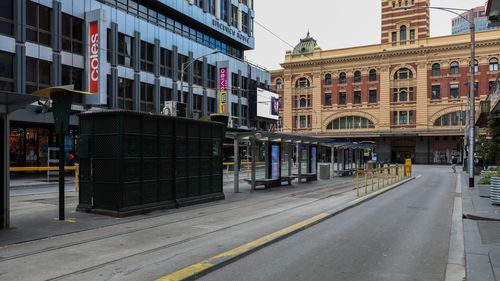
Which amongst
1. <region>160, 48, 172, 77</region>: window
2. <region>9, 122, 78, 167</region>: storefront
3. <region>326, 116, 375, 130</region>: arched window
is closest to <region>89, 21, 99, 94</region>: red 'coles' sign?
<region>9, 122, 78, 167</region>: storefront

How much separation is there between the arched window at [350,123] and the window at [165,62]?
1729 inches

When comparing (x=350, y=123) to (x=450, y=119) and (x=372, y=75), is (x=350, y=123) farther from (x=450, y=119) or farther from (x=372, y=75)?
(x=450, y=119)

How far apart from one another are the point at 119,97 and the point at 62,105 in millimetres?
22319

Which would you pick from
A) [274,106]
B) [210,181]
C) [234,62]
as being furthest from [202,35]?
[210,181]

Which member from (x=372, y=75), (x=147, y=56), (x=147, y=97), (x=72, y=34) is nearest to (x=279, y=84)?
(x=372, y=75)

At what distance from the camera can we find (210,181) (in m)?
15.6

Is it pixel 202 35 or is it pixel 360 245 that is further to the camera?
pixel 202 35

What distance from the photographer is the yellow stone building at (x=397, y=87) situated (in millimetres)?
67312

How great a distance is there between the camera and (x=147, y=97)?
36094 mm

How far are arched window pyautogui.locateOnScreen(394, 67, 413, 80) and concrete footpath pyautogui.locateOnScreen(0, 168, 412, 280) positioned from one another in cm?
6117

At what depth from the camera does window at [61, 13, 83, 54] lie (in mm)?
28594

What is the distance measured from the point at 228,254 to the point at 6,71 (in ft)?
73.8

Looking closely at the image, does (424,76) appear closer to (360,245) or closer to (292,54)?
(292,54)

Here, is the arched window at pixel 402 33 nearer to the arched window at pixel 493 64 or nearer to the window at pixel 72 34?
the arched window at pixel 493 64
